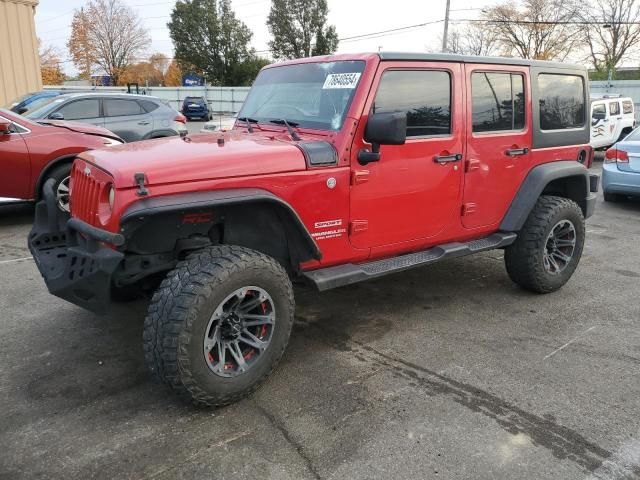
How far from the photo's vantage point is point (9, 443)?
8.84 ft

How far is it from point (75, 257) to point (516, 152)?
3403 mm

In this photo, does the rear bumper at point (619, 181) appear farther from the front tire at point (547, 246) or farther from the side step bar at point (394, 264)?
the side step bar at point (394, 264)

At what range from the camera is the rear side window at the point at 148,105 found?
1077 centimetres

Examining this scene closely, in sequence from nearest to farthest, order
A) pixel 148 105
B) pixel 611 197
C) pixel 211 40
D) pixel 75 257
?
1. pixel 75 257
2. pixel 611 197
3. pixel 148 105
4. pixel 211 40

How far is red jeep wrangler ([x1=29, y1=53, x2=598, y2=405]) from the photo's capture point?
2846mm

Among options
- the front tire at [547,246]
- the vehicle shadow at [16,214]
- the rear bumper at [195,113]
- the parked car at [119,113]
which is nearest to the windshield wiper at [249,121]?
the front tire at [547,246]

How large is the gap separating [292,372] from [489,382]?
48.8 inches

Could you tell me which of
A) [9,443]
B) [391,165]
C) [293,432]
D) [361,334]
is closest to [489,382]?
[361,334]

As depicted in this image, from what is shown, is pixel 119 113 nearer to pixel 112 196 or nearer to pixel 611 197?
pixel 112 196

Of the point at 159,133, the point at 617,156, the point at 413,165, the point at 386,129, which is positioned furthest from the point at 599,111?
the point at 386,129

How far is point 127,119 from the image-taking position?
34.2 feet

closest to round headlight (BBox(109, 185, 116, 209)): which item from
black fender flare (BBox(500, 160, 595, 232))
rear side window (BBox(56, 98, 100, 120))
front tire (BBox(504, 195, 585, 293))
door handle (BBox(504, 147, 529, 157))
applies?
door handle (BBox(504, 147, 529, 157))

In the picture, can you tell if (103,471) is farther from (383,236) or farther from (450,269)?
(450,269)

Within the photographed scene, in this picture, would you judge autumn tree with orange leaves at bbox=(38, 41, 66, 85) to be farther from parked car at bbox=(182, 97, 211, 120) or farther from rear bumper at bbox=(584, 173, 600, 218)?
rear bumper at bbox=(584, 173, 600, 218)
